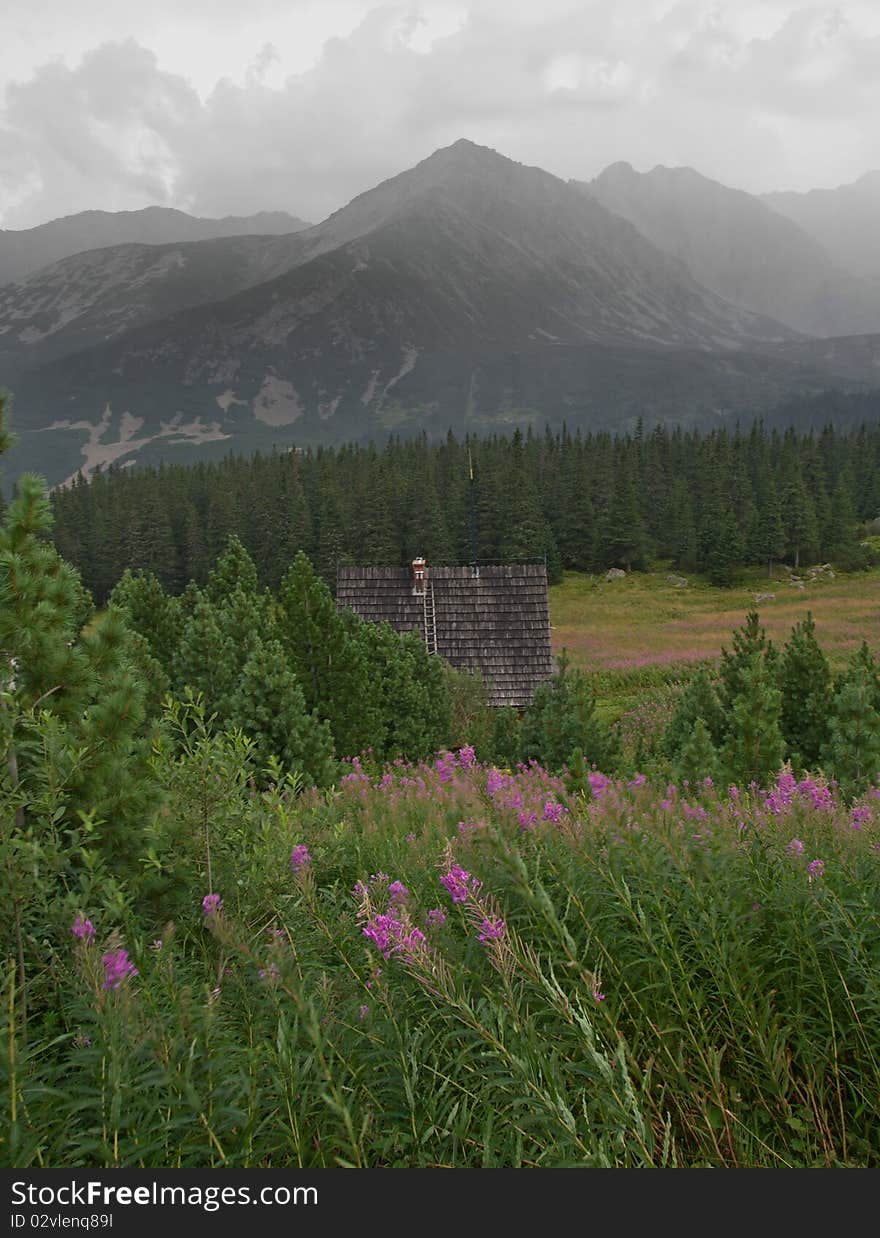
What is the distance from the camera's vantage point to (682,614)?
58000 millimetres

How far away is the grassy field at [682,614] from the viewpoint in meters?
42.4

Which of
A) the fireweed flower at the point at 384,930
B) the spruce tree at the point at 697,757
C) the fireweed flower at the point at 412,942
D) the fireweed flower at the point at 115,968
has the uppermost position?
the fireweed flower at the point at 412,942

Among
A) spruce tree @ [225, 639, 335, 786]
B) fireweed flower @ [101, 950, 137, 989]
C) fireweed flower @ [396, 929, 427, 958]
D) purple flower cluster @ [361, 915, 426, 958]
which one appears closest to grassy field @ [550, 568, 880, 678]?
spruce tree @ [225, 639, 335, 786]

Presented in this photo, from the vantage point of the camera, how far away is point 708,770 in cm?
1060

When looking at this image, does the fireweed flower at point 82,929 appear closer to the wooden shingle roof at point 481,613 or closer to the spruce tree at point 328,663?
the spruce tree at point 328,663

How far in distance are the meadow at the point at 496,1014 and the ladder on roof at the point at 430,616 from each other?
23622 millimetres

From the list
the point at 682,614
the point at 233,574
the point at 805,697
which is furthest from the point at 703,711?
the point at 682,614

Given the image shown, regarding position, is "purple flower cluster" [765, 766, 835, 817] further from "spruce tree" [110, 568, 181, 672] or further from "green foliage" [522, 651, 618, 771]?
"spruce tree" [110, 568, 181, 672]

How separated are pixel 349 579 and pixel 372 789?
21.6m

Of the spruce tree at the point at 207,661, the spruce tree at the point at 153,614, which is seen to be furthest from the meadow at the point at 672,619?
the spruce tree at the point at 153,614

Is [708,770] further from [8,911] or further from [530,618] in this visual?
[530,618]

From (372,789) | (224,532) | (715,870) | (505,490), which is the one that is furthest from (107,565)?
(715,870)

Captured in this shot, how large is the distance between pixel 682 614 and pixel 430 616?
35723 millimetres

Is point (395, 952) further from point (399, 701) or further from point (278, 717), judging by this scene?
point (399, 701)
